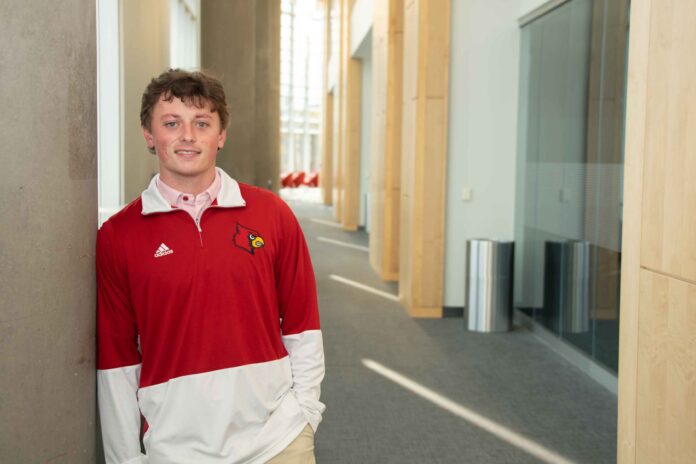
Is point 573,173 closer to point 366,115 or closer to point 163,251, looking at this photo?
point 163,251

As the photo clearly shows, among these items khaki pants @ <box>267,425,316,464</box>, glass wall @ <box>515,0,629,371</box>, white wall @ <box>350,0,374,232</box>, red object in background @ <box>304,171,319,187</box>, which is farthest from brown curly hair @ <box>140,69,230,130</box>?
red object in background @ <box>304,171,319,187</box>

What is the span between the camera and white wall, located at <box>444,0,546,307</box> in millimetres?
7840

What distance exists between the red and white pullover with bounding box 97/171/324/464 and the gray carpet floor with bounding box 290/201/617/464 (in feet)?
7.31

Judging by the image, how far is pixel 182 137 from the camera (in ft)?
6.62

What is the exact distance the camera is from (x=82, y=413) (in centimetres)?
186

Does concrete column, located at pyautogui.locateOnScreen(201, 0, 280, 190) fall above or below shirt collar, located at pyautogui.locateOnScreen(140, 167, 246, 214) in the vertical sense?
above

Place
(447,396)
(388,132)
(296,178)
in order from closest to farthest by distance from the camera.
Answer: (447,396) < (388,132) < (296,178)

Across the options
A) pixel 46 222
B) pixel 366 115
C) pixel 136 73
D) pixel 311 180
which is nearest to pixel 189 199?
pixel 46 222

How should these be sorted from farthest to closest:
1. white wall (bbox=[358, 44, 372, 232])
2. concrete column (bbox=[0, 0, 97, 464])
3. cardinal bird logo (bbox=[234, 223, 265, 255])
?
white wall (bbox=[358, 44, 372, 232]) < cardinal bird logo (bbox=[234, 223, 265, 255]) < concrete column (bbox=[0, 0, 97, 464])

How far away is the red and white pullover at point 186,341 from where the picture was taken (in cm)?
197

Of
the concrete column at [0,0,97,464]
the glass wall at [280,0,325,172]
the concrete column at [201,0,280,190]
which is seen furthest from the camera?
the glass wall at [280,0,325,172]

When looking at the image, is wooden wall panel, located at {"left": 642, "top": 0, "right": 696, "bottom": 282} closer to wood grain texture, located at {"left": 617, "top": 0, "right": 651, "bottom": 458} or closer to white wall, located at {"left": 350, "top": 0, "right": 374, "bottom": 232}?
wood grain texture, located at {"left": 617, "top": 0, "right": 651, "bottom": 458}

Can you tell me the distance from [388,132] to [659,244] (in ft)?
25.3

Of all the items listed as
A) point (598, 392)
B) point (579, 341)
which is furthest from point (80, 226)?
point (579, 341)
